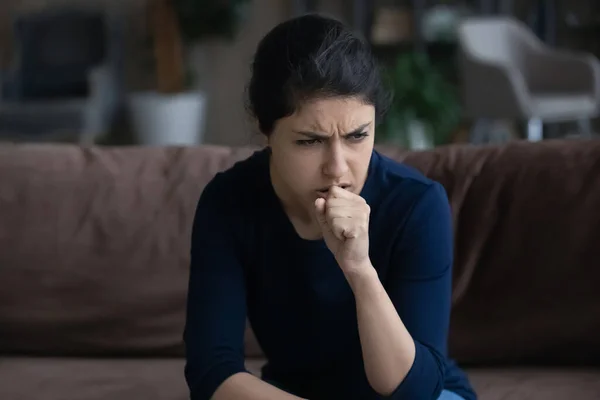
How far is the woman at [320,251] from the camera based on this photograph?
1.09 metres

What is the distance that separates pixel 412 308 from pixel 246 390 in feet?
0.82

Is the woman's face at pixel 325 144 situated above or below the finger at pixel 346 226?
above

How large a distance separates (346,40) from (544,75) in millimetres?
3828

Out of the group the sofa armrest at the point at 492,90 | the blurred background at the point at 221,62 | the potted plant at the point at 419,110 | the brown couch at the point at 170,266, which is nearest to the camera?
the brown couch at the point at 170,266

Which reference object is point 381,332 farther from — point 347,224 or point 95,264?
point 95,264

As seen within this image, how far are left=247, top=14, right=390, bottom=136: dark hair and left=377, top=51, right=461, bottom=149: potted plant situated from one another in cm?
Result: 322

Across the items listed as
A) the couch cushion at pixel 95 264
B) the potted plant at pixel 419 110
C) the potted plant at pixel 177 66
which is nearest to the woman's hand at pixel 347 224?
the couch cushion at pixel 95 264

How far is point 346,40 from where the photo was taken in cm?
113

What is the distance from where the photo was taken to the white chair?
14.0 ft

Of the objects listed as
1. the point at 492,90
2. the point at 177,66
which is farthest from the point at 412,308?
the point at 177,66

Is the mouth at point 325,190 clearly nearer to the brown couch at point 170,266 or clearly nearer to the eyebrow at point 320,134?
the eyebrow at point 320,134

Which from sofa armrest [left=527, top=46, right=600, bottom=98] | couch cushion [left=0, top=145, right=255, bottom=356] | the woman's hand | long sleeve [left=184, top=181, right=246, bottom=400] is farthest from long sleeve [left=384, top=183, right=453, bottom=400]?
sofa armrest [left=527, top=46, right=600, bottom=98]

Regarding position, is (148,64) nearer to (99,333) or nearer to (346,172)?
(99,333)

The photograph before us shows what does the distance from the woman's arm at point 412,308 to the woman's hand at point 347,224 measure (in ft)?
0.06
